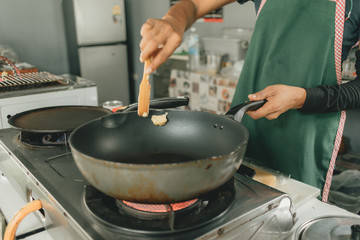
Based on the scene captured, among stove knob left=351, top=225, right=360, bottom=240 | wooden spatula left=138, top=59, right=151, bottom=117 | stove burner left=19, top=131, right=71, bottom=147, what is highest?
wooden spatula left=138, top=59, right=151, bottom=117

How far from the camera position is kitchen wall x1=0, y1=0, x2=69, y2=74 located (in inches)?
171

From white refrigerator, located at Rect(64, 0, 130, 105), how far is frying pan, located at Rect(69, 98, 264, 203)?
3907 mm

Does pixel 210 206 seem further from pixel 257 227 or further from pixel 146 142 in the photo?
pixel 146 142

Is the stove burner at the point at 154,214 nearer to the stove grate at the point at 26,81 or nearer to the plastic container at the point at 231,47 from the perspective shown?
the stove grate at the point at 26,81

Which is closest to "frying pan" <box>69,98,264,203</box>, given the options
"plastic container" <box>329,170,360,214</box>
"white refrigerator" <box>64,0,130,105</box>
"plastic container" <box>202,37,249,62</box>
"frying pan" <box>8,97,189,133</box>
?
"frying pan" <box>8,97,189,133</box>

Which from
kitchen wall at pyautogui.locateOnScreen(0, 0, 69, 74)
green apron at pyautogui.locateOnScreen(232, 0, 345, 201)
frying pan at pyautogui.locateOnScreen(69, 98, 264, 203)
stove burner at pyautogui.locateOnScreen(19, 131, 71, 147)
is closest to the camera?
frying pan at pyautogui.locateOnScreen(69, 98, 264, 203)

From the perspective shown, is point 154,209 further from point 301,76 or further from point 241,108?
point 301,76

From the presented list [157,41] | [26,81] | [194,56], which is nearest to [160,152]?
[157,41]

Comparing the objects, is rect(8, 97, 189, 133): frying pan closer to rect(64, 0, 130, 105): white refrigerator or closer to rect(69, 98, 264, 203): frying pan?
rect(69, 98, 264, 203): frying pan

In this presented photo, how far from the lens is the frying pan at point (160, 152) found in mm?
587

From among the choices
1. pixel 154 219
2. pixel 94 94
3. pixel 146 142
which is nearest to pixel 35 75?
pixel 94 94

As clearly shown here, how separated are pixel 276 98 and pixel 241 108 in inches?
8.2

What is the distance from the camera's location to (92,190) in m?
0.77

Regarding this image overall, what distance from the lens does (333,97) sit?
3.72ft
